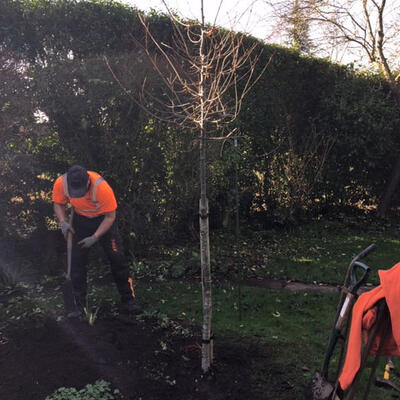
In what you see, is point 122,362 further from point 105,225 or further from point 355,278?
point 355,278

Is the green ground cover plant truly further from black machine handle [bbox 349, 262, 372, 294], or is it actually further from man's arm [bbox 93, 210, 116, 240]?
black machine handle [bbox 349, 262, 372, 294]

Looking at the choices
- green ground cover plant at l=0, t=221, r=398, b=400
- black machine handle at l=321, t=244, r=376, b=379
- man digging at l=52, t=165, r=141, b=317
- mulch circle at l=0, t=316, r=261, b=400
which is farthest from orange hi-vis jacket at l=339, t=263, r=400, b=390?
man digging at l=52, t=165, r=141, b=317

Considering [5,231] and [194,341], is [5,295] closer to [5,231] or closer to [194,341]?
[5,231]

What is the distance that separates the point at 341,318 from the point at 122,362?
203 centimetres

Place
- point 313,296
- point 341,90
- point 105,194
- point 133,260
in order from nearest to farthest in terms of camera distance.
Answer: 1. point 105,194
2. point 313,296
3. point 133,260
4. point 341,90

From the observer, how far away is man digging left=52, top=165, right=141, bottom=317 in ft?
13.7

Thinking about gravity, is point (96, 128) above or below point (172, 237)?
above

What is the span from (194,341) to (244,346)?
51cm

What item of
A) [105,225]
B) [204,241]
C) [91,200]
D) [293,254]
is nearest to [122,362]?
[204,241]

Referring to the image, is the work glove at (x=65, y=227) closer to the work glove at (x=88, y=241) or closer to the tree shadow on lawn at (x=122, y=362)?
the work glove at (x=88, y=241)

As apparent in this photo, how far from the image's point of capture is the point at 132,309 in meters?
4.48

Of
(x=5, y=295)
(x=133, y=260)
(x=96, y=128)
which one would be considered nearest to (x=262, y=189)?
(x=133, y=260)

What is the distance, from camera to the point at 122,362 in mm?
3400

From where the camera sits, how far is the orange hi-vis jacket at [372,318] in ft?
6.85
